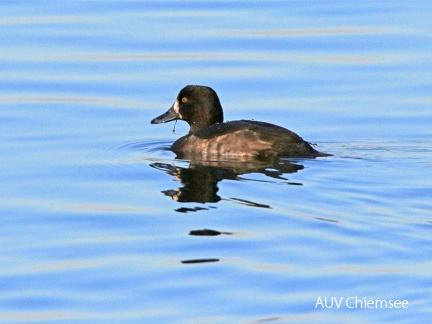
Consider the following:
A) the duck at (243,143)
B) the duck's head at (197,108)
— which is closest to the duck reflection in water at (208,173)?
the duck at (243,143)

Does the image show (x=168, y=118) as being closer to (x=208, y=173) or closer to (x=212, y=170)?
(x=212, y=170)

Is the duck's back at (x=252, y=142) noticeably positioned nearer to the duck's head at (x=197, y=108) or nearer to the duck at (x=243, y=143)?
the duck at (x=243, y=143)

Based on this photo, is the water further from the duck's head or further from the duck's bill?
the duck's head

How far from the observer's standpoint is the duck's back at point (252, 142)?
11984mm

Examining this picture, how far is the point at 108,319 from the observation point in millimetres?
7398

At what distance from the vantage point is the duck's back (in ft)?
39.3

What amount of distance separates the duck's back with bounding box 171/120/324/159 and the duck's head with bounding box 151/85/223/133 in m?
0.90

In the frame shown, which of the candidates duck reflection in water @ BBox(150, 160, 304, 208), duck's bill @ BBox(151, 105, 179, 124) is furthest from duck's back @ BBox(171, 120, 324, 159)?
duck's bill @ BBox(151, 105, 179, 124)

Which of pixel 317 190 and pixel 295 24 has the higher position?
pixel 295 24

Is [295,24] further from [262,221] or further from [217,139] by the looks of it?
[262,221]

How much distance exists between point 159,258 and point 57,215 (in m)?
1.67

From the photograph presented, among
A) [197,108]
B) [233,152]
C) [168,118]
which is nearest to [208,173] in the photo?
[233,152]

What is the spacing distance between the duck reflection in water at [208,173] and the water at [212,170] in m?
0.04

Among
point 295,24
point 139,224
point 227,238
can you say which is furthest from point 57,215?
point 295,24
